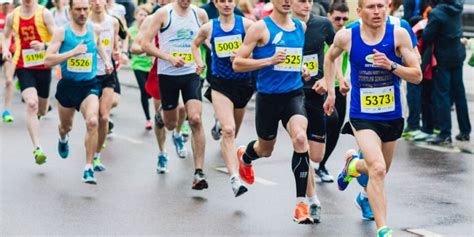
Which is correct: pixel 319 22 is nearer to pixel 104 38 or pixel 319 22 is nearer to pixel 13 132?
pixel 104 38

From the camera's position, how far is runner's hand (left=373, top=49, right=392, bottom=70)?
876 centimetres

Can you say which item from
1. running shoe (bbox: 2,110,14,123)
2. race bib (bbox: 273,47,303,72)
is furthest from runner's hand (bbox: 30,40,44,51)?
race bib (bbox: 273,47,303,72)

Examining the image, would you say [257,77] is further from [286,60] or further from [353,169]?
[353,169]

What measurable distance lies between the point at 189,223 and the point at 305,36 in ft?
6.92

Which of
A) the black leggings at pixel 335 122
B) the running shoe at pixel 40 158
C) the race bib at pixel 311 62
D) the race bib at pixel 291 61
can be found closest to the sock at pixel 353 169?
the race bib at pixel 291 61

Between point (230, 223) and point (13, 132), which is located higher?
point (230, 223)

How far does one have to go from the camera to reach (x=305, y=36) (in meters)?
10.8

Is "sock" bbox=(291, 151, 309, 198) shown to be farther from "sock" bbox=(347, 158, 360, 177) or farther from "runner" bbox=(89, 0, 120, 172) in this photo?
"runner" bbox=(89, 0, 120, 172)

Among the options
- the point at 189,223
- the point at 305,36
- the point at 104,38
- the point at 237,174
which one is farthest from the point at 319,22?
the point at 104,38

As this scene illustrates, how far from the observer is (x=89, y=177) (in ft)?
38.3

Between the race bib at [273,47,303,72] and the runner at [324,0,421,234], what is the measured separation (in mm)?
643

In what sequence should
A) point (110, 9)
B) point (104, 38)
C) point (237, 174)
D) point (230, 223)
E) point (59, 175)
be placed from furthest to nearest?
point (110, 9) < point (104, 38) < point (59, 175) < point (237, 174) < point (230, 223)

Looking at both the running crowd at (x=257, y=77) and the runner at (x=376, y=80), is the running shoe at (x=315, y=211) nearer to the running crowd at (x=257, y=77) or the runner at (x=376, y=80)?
the running crowd at (x=257, y=77)

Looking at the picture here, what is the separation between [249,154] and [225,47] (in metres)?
1.05
